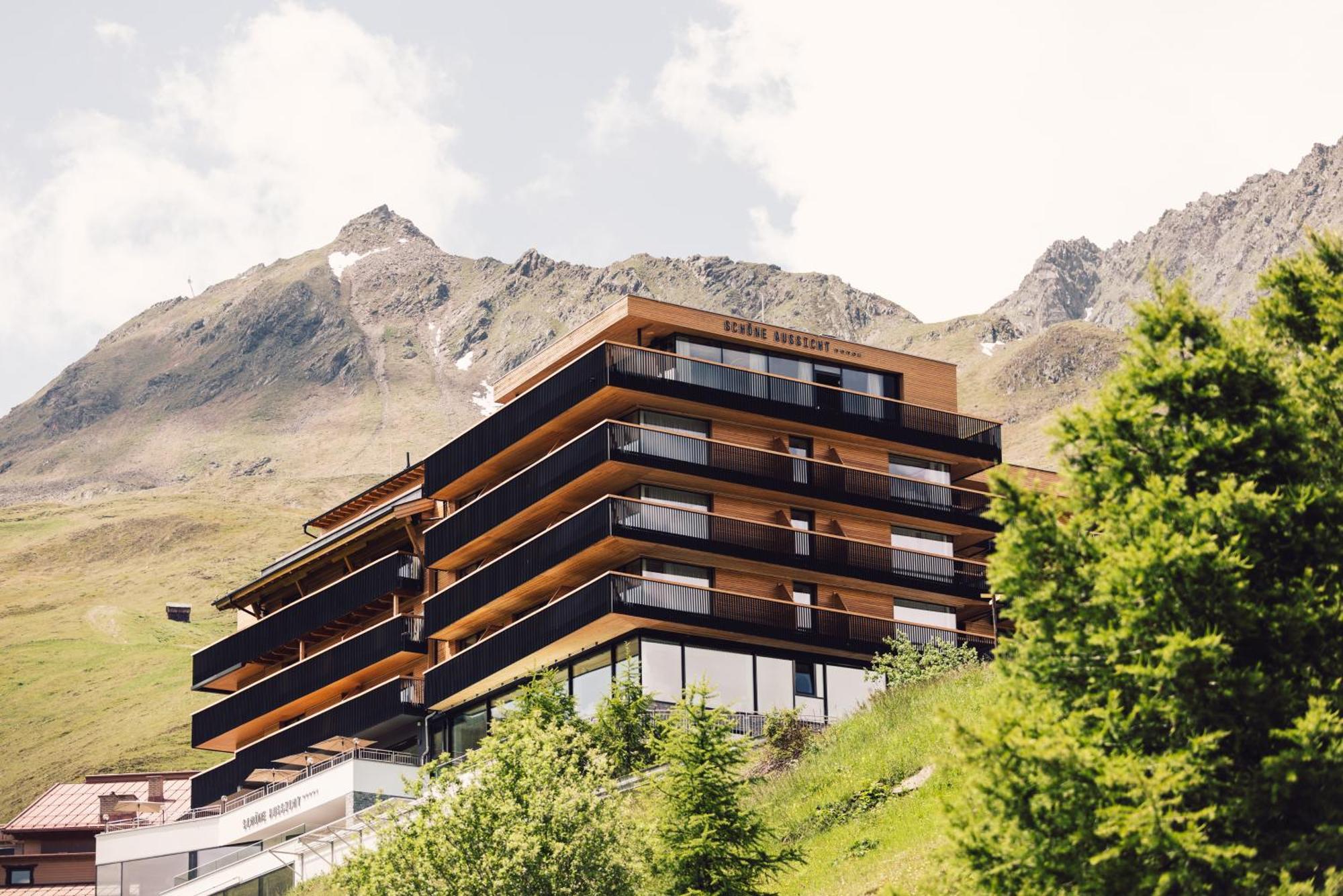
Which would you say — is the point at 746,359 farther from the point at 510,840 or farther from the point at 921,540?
the point at 510,840

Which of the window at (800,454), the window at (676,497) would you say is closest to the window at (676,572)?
the window at (676,497)

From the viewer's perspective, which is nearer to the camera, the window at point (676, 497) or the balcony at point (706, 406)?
the window at point (676, 497)

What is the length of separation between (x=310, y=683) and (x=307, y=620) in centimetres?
305

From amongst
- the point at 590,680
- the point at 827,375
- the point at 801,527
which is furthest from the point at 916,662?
the point at 827,375

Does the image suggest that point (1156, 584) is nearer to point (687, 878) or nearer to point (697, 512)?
point (687, 878)

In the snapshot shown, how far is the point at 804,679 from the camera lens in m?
54.9

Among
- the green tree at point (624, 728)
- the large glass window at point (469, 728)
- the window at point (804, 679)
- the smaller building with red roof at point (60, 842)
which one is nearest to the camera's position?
the green tree at point (624, 728)

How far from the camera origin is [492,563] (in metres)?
58.0

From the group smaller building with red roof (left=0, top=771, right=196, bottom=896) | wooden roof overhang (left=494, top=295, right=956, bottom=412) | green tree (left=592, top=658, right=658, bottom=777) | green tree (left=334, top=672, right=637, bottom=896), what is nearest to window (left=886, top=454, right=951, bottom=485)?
wooden roof overhang (left=494, top=295, right=956, bottom=412)

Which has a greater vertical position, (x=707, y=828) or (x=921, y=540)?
(x=921, y=540)

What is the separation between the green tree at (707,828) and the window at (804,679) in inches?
898

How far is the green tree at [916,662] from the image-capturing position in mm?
47094

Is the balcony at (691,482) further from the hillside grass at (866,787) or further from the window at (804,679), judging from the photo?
the hillside grass at (866,787)

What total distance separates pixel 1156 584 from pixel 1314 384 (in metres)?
4.33
